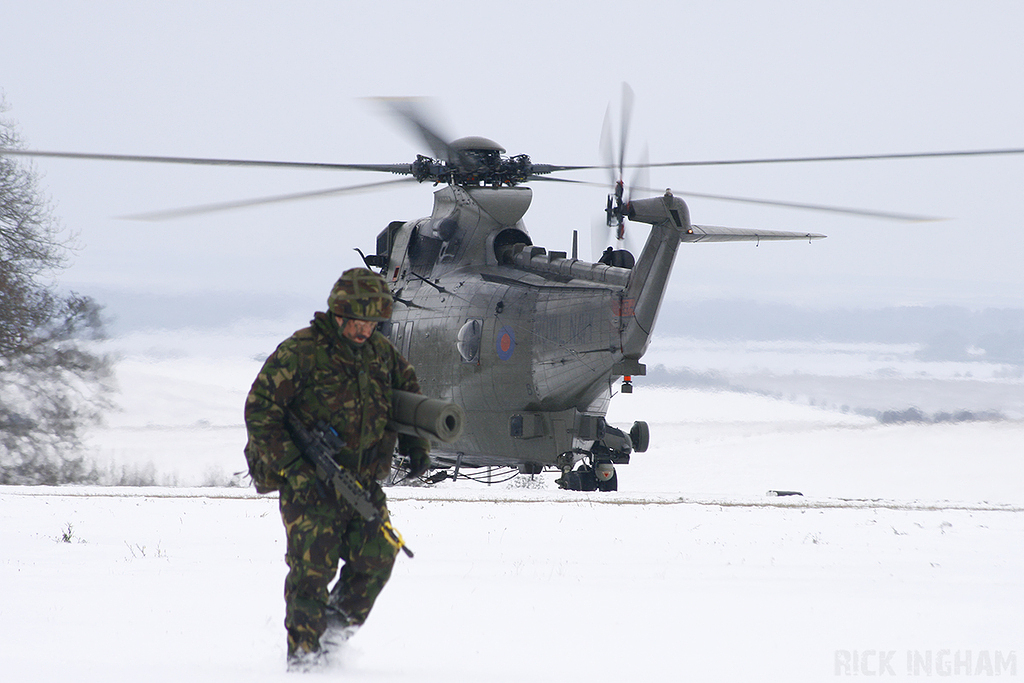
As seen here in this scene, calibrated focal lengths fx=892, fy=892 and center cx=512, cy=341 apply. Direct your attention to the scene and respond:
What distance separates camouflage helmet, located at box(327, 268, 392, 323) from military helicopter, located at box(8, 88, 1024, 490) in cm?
696

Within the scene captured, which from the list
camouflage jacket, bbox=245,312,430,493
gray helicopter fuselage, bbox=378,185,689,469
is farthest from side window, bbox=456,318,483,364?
camouflage jacket, bbox=245,312,430,493

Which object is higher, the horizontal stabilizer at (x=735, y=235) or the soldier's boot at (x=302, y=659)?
the horizontal stabilizer at (x=735, y=235)

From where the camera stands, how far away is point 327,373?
4504 mm

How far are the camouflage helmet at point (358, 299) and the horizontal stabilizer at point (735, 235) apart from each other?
24.9 ft

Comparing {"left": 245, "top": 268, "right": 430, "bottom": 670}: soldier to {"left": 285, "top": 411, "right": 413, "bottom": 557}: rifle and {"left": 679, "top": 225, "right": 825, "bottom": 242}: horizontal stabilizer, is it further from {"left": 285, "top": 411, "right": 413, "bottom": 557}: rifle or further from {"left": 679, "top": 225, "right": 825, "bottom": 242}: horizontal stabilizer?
{"left": 679, "top": 225, "right": 825, "bottom": 242}: horizontal stabilizer

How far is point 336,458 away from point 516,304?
8860 mm

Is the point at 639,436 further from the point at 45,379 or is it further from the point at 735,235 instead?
the point at 45,379

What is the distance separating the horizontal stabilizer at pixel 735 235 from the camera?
40.5ft

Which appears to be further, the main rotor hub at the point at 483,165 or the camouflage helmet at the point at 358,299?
the main rotor hub at the point at 483,165

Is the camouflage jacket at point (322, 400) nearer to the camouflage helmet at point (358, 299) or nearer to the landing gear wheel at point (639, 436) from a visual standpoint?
the camouflage helmet at point (358, 299)

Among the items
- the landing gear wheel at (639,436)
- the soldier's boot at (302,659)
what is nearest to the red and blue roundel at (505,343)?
the landing gear wheel at (639,436)

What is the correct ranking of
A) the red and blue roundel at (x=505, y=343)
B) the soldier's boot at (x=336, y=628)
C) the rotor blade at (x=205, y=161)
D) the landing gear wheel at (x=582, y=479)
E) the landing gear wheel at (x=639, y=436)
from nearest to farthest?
the soldier's boot at (x=336, y=628) → the rotor blade at (x=205, y=161) → the red and blue roundel at (x=505, y=343) → the landing gear wheel at (x=639, y=436) → the landing gear wheel at (x=582, y=479)

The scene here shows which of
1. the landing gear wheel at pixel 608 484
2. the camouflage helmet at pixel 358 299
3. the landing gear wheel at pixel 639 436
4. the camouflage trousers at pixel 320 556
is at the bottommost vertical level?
the landing gear wheel at pixel 608 484

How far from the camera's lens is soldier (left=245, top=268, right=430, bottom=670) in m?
4.34
